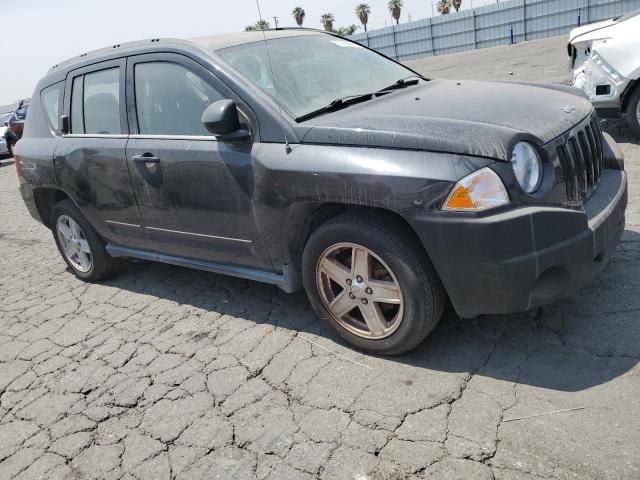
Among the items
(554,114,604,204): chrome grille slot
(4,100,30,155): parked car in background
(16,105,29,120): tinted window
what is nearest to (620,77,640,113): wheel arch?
(554,114,604,204): chrome grille slot

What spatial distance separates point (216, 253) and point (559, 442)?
7.29ft

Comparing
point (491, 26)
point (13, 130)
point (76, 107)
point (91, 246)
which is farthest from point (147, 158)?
point (491, 26)

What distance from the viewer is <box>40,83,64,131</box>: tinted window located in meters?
4.43

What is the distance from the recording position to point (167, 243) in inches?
149

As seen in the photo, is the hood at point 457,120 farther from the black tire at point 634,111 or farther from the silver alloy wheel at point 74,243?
the black tire at point 634,111

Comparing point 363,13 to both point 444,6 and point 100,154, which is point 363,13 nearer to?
point 444,6

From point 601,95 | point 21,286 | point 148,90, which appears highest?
point 148,90

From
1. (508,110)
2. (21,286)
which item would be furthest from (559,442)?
(21,286)

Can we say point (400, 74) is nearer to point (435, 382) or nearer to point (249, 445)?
point (435, 382)

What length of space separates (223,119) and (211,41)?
85 centimetres

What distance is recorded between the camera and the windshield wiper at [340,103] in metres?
3.00

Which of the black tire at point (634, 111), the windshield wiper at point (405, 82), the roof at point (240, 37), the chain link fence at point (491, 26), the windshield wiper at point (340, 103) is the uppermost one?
the roof at point (240, 37)

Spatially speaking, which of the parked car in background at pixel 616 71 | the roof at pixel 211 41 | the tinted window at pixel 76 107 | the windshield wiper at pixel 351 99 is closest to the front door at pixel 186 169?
the roof at pixel 211 41

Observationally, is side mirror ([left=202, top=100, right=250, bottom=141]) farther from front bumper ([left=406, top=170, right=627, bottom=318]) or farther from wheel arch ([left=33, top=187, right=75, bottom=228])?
wheel arch ([left=33, top=187, right=75, bottom=228])
